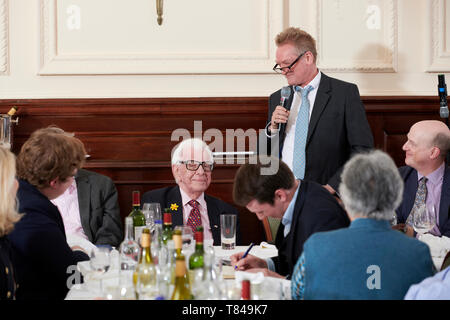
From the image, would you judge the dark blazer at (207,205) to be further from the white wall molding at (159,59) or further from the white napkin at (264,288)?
the white napkin at (264,288)

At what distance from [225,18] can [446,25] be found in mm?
1732

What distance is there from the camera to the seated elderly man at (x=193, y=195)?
11.5 ft

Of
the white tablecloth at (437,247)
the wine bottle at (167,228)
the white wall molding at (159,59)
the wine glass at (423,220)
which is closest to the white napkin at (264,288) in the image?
the wine bottle at (167,228)

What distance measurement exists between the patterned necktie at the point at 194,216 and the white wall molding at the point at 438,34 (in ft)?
7.39

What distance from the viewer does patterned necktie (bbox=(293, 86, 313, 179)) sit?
147 inches

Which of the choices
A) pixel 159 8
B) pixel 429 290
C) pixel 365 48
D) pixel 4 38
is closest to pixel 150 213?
pixel 429 290

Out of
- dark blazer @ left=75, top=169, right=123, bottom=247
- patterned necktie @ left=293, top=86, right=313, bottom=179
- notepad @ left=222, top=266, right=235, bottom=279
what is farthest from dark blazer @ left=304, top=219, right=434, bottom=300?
dark blazer @ left=75, top=169, right=123, bottom=247

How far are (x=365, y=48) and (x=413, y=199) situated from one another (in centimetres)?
148

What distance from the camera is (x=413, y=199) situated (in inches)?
139

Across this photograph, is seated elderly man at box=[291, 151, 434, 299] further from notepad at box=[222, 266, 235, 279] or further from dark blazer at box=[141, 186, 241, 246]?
dark blazer at box=[141, 186, 241, 246]

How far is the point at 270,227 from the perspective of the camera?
363 cm

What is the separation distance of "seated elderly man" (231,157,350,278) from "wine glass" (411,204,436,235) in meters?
0.76
